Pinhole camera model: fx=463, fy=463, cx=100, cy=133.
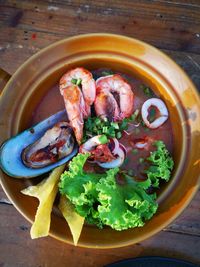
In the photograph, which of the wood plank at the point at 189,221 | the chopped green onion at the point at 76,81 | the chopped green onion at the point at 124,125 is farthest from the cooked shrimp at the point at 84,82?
the wood plank at the point at 189,221

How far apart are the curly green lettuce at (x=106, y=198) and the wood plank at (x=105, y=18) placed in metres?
0.50

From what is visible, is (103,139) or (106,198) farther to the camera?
(103,139)

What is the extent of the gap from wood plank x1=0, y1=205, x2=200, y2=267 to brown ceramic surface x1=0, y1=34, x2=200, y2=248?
0.20 meters

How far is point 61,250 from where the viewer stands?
1.46 metres

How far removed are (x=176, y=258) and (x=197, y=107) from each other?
494 millimetres

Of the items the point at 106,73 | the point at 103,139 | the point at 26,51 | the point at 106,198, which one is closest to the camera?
the point at 106,198

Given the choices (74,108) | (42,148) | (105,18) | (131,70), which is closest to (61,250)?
(42,148)

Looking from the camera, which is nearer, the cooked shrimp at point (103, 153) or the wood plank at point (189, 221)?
the cooked shrimp at point (103, 153)

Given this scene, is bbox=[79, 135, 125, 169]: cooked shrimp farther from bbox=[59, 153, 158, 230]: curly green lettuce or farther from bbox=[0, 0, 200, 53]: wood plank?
bbox=[0, 0, 200, 53]: wood plank

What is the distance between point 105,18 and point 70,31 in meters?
0.12

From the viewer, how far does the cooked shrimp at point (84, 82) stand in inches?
51.3

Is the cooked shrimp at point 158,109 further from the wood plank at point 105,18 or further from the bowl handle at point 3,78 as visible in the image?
the bowl handle at point 3,78

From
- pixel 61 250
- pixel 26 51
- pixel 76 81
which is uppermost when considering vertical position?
pixel 26 51

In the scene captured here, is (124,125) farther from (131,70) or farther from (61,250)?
(61,250)
